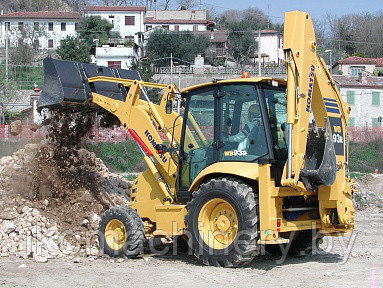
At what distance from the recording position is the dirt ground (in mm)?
7902

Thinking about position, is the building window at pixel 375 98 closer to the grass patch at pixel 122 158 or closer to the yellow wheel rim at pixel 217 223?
the grass patch at pixel 122 158

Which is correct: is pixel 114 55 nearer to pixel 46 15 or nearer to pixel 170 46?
pixel 170 46

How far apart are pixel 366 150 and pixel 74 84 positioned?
2740 centimetres

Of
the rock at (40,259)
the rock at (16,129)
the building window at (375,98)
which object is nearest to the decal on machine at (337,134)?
the rock at (40,259)

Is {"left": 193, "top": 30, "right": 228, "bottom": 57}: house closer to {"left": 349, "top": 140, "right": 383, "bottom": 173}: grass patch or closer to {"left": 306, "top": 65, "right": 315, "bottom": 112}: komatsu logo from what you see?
{"left": 349, "top": 140, "right": 383, "bottom": 173}: grass patch

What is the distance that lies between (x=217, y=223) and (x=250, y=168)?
96 cm

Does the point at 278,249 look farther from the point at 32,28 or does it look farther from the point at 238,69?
the point at 32,28

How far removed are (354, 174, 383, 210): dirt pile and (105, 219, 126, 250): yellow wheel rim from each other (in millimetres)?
8230

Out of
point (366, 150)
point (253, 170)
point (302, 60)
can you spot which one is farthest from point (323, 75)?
point (366, 150)

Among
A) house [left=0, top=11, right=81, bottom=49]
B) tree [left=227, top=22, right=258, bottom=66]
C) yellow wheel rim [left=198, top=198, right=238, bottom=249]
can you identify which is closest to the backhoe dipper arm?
yellow wheel rim [left=198, top=198, right=238, bottom=249]

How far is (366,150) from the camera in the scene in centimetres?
3588

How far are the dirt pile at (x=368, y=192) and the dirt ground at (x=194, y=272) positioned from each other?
7203mm

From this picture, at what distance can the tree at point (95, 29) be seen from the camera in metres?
61.8

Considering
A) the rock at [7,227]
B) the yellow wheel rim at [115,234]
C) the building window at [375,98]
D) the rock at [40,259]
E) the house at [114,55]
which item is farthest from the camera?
the house at [114,55]
